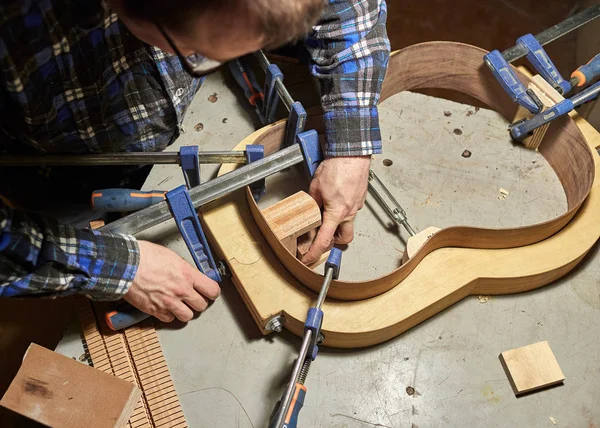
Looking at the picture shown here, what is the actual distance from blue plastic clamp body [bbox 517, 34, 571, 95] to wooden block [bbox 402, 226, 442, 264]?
0.57m

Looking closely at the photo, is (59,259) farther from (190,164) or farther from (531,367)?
(531,367)

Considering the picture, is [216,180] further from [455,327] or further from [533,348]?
[533,348]

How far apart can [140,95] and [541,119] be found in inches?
39.7

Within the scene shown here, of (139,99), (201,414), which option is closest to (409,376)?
(201,414)

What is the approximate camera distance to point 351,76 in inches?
49.8

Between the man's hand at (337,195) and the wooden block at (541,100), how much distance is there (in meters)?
0.48

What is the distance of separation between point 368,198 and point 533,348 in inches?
20.8

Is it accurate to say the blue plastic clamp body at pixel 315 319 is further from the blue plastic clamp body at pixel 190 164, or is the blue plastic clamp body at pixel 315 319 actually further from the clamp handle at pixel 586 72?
the clamp handle at pixel 586 72

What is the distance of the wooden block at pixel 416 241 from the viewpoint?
1.21 metres

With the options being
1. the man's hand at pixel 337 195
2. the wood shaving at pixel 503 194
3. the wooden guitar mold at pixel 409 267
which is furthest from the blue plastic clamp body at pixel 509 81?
the man's hand at pixel 337 195

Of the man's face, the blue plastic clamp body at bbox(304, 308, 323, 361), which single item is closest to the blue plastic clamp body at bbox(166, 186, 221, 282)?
the blue plastic clamp body at bbox(304, 308, 323, 361)

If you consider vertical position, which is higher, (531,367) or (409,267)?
(409,267)

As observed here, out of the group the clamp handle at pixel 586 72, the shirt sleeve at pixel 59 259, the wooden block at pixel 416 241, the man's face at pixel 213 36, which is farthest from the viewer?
the clamp handle at pixel 586 72

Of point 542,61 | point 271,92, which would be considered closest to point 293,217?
point 271,92
